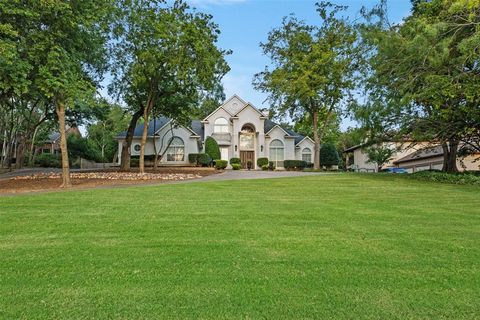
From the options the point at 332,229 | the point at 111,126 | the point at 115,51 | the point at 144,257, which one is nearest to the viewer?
the point at 144,257

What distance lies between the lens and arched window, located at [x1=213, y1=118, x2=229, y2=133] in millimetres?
39438

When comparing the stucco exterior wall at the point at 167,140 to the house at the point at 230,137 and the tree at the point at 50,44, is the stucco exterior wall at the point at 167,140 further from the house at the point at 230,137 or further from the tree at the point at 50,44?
the tree at the point at 50,44

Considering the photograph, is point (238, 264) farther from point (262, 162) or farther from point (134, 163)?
point (262, 162)

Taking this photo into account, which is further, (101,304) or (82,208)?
(82,208)

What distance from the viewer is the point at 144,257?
186 inches

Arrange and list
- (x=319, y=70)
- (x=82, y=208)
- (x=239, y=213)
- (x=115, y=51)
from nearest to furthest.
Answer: (x=239, y=213)
(x=82, y=208)
(x=115, y=51)
(x=319, y=70)

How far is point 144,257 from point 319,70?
1271 inches

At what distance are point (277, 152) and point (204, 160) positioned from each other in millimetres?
9511

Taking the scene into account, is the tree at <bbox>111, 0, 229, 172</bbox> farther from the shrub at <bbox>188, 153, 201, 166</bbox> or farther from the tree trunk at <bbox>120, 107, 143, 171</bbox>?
the shrub at <bbox>188, 153, 201, 166</bbox>

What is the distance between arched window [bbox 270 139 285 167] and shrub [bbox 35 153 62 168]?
24.2 meters

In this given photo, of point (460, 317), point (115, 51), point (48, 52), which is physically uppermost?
point (115, 51)

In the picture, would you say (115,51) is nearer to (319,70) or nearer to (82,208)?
(82,208)

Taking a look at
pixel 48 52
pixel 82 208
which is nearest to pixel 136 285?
pixel 82 208

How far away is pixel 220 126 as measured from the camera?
3953 centimetres
